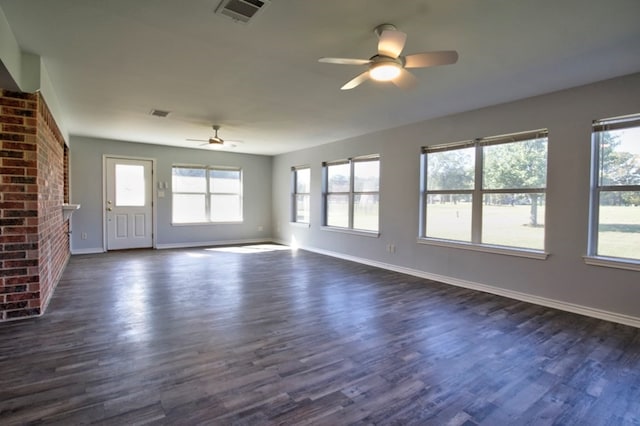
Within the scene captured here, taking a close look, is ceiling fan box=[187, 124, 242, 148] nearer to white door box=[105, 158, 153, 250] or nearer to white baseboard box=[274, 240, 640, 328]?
white door box=[105, 158, 153, 250]

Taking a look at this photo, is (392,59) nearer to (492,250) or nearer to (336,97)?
(336,97)

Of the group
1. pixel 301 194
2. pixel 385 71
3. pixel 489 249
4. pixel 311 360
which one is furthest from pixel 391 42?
pixel 301 194

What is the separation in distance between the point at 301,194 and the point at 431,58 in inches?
232

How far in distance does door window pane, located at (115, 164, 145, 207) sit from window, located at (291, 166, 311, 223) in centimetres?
341

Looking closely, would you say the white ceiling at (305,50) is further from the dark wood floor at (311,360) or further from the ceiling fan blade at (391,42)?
the dark wood floor at (311,360)

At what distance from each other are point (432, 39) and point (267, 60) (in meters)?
1.39

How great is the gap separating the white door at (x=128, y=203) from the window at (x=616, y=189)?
25.5 ft

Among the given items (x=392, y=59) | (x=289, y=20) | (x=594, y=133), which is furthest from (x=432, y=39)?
(x=594, y=133)

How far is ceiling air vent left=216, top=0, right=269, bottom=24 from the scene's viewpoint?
207 cm

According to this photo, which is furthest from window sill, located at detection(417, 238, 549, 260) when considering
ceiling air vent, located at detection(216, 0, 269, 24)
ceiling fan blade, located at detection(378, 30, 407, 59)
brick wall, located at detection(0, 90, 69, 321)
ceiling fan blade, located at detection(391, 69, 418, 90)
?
brick wall, located at detection(0, 90, 69, 321)

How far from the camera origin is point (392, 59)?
2416 millimetres

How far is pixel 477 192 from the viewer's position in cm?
443

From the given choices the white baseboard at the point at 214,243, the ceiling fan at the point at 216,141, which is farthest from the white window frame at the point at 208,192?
the ceiling fan at the point at 216,141

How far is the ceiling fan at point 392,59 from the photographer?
2225 mm
